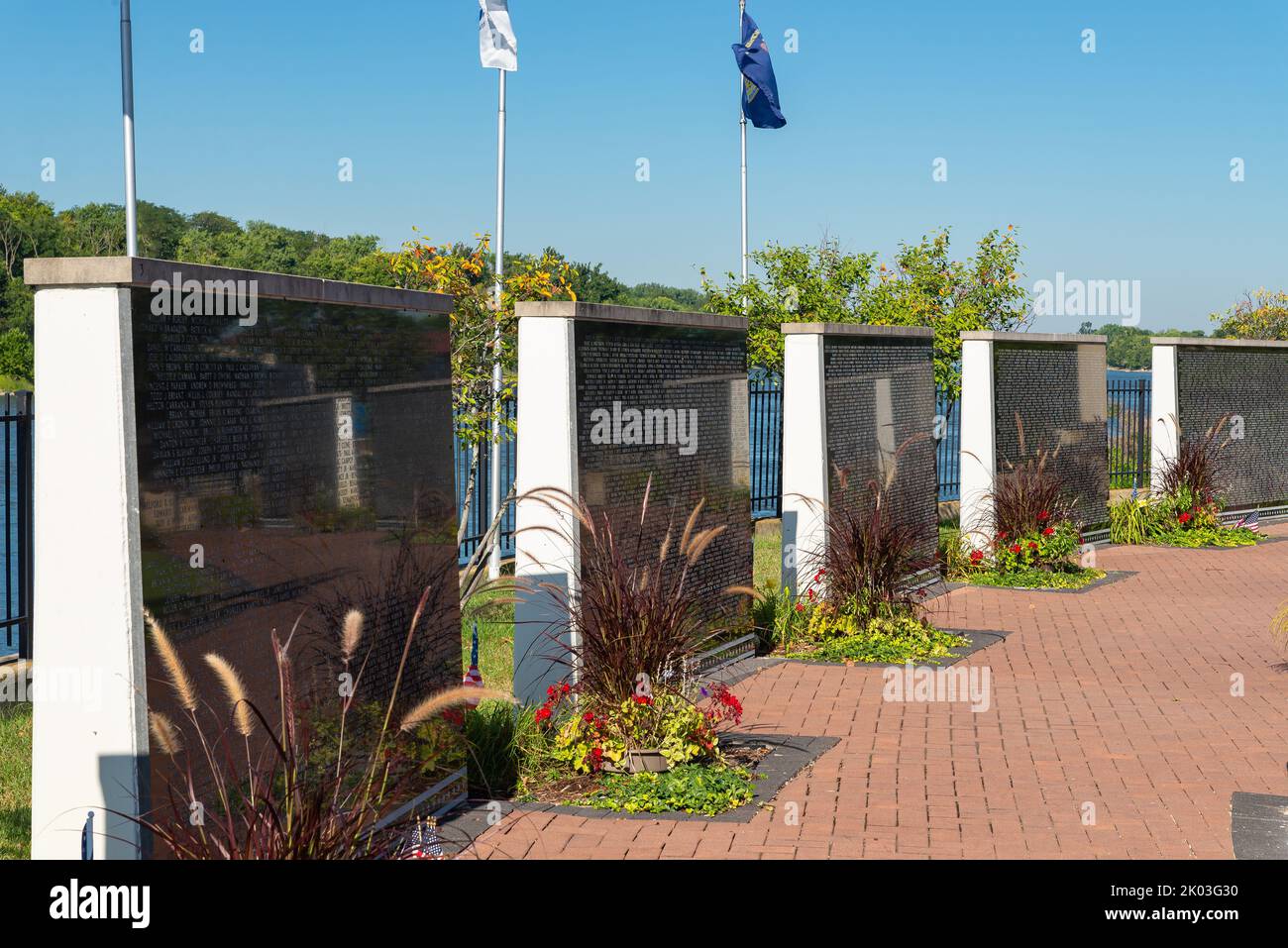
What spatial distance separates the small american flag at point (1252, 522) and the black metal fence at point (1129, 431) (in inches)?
58.2

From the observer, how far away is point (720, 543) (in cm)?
1032

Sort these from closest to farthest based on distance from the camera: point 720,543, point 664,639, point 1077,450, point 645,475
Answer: point 664,639, point 645,475, point 720,543, point 1077,450

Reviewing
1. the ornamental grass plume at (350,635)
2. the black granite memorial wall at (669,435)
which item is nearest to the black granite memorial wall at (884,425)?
the black granite memorial wall at (669,435)

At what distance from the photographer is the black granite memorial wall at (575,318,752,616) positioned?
8.35 metres

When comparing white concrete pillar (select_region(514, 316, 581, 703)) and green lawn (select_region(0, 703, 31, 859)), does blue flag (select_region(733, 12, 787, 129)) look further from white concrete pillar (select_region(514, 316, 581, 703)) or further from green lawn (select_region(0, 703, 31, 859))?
green lawn (select_region(0, 703, 31, 859))

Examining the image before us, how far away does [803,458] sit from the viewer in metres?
12.0

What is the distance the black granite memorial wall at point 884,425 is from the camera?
12.3 metres

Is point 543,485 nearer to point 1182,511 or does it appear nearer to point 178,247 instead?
point 1182,511

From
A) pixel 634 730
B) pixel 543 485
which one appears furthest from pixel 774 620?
pixel 634 730

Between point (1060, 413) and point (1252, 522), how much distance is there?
449cm

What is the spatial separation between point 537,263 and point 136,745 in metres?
11.6

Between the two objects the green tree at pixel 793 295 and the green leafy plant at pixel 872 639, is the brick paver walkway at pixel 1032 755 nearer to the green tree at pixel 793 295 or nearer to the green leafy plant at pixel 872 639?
the green leafy plant at pixel 872 639
